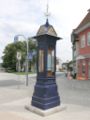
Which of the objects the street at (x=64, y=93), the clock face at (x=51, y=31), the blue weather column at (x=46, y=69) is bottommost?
the street at (x=64, y=93)

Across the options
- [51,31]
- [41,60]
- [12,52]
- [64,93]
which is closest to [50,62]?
[41,60]

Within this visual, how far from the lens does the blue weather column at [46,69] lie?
909 centimetres

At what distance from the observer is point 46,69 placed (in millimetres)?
9273

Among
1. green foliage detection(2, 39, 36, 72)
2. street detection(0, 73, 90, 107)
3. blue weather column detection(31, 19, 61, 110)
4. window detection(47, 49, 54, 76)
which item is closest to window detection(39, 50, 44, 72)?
blue weather column detection(31, 19, 61, 110)

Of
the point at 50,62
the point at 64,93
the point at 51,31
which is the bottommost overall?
the point at 64,93

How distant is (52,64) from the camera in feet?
31.6

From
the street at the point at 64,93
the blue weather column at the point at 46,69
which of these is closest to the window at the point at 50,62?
the blue weather column at the point at 46,69

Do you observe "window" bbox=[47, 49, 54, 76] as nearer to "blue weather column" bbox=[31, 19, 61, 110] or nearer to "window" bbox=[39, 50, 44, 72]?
"blue weather column" bbox=[31, 19, 61, 110]

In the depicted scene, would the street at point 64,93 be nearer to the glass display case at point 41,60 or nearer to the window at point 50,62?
the window at point 50,62

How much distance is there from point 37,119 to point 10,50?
237 ft

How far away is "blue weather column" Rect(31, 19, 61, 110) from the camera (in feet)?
29.8

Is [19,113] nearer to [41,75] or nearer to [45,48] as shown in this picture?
[41,75]

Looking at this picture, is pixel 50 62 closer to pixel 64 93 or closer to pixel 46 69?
pixel 46 69

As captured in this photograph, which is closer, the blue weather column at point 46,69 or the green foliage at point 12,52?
the blue weather column at point 46,69
